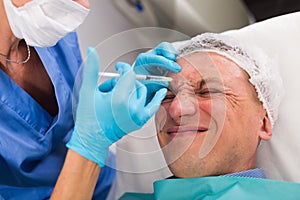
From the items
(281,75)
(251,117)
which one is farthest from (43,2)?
(281,75)

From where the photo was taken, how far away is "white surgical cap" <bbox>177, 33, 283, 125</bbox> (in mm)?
1257

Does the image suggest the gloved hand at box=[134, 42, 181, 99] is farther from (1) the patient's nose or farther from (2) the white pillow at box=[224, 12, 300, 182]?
(2) the white pillow at box=[224, 12, 300, 182]

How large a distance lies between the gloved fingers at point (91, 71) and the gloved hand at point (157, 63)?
14 centimetres

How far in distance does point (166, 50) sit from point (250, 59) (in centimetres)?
26

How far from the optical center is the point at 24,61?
1.30 metres

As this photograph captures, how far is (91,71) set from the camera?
3.60ft

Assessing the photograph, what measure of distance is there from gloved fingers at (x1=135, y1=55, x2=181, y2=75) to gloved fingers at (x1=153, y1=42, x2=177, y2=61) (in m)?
0.03

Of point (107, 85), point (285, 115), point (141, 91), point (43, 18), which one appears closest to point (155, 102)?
point (141, 91)

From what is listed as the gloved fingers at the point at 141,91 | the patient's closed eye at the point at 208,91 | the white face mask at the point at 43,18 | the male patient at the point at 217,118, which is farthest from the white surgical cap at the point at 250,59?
the white face mask at the point at 43,18

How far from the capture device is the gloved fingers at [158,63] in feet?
3.91

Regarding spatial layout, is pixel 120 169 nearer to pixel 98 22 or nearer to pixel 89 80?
pixel 89 80

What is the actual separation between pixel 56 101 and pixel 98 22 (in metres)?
0.89

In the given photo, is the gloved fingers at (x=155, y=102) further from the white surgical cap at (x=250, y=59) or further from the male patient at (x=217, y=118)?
the white surgical cap at (x=250, y=59)

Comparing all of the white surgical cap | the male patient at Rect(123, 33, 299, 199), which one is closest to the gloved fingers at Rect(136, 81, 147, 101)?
the male patient at Rect(123, 33, 299, 199)
